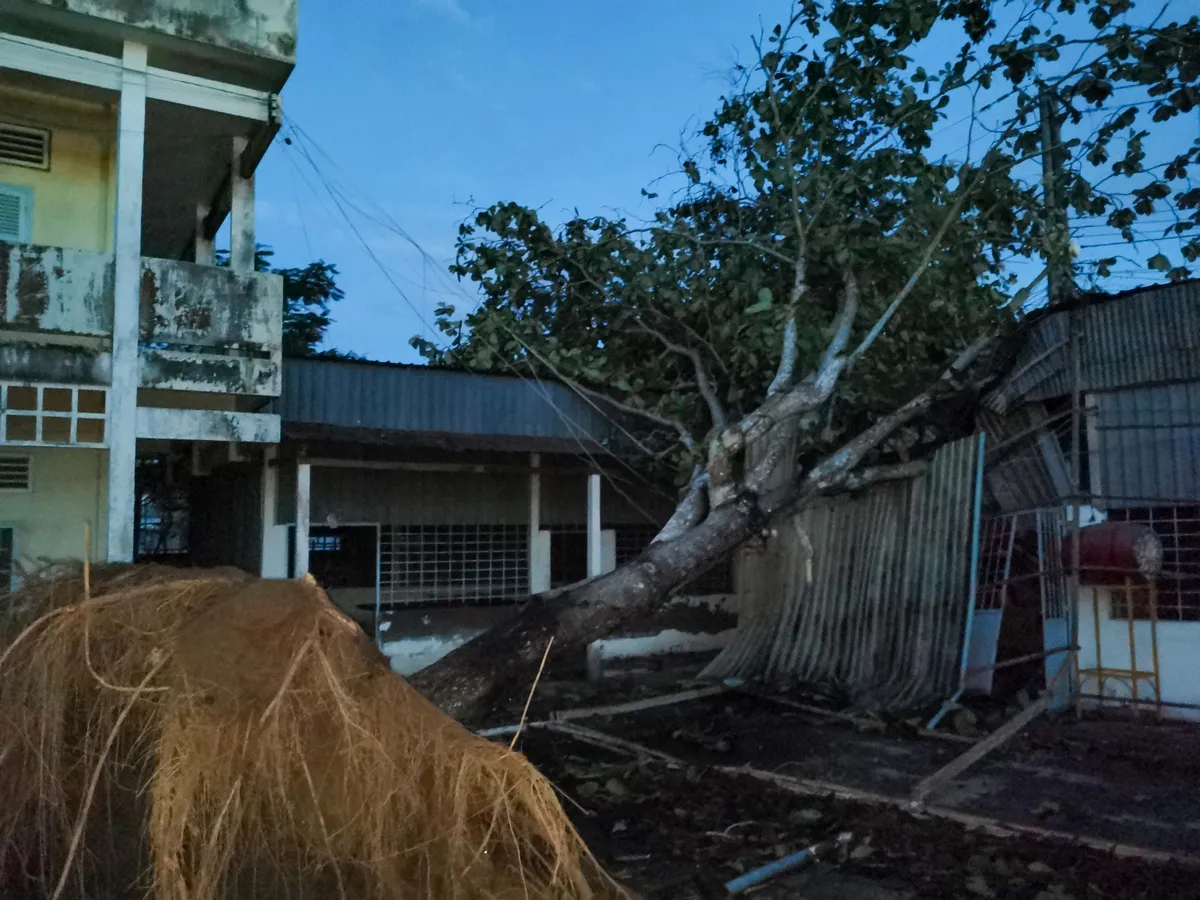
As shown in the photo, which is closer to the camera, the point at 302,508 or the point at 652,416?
the point at 302,508

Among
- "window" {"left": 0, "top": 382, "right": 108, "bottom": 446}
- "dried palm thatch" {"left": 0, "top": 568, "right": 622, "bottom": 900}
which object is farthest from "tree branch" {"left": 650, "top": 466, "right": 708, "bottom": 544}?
"window" {"left": 0, "top": 382, "right": 108, "bottom": 446}

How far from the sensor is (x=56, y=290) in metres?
7.70

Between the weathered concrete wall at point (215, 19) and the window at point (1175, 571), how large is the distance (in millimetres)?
9671

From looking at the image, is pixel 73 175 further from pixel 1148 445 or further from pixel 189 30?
pixel 1148 445

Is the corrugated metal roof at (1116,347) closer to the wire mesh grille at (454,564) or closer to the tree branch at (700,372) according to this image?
the tree branch at (700,372)

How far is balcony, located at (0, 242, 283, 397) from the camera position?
758 centimetres

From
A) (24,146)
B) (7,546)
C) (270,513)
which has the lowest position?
(7,546)

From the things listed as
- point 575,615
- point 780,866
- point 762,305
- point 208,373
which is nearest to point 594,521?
point 762,305

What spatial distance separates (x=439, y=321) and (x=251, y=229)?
2.89m

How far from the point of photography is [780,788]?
6.66 m

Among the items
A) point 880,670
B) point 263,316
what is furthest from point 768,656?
point 263,316

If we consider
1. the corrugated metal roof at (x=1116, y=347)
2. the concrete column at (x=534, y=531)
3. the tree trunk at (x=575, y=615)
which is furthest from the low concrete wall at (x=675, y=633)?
the corrugated metal roof at (x=1116, y=347)

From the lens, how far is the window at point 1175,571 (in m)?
8.86

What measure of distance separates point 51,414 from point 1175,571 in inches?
410
